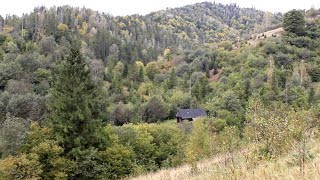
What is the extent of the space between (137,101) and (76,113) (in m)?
Answer: 30.6

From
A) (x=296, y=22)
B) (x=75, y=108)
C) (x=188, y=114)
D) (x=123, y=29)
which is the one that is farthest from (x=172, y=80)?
(x=123, y=29)

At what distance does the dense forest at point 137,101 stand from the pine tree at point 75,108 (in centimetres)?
7

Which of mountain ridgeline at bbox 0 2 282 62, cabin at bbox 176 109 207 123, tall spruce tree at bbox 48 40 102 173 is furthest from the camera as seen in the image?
mountain ridgeline at bbox 0 2 282 62

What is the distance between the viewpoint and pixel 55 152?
21.2 meters

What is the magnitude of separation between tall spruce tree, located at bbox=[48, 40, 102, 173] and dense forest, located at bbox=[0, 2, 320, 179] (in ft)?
0.25

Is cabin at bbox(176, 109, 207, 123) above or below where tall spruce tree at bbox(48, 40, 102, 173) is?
below

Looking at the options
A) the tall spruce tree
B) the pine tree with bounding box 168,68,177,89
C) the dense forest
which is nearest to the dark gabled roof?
the dense forest

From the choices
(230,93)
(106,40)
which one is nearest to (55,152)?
(230,93)

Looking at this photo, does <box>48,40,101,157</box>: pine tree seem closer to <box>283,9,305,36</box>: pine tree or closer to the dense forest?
the dense forest

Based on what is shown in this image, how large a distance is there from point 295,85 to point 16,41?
5260cm

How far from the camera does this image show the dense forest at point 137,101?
17.7m

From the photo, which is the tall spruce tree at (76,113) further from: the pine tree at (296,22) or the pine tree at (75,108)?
the pine tree at (296,22)

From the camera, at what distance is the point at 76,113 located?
2353 cm

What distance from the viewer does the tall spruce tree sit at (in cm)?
2288
